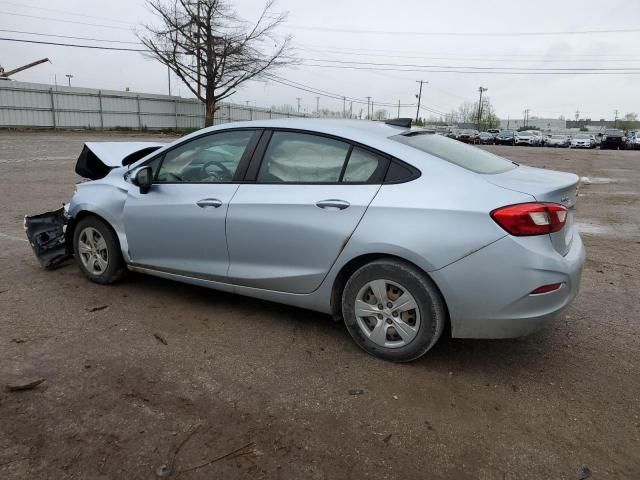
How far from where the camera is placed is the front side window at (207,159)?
12.8 ft

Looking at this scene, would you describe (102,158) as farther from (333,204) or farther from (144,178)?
(333,204)

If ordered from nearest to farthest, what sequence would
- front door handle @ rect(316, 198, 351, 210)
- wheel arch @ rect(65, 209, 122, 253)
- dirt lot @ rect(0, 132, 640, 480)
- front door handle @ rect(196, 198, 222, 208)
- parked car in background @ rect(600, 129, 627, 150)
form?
dirt lot @ rect(0, 132, 640, 480)
front door handle @ rect(316, 198, 351, 210)
front door handle @ rect(196, 198, 222, 208)
wheel arch @ rect(65, 209, 122, 253)
parked car in background @ rect(600, 129, 627, 150)

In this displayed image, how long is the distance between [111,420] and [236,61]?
33.5 metres

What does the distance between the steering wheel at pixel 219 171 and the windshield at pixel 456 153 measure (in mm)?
1291

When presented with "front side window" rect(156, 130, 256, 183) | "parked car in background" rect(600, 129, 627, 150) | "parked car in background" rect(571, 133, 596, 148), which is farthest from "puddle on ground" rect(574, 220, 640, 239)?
"parked car in background" rect(571, 133, 596, 148)

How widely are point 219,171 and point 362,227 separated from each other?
4.57ft

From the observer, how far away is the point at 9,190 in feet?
32.2

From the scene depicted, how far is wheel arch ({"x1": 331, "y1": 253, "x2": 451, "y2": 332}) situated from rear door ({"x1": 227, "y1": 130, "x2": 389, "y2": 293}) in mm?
105

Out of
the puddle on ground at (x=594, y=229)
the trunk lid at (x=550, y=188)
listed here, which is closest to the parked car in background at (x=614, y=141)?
the puddle on ground at (x=594, y=229)

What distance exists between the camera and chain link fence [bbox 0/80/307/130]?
3112cm

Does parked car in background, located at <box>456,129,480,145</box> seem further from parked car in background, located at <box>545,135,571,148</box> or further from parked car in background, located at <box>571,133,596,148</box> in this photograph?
parked car in background, located at <box>571,133,596,148</box>

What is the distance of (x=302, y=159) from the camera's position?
142 inches

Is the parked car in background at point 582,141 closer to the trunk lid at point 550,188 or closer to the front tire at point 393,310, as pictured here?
the trunk lid at point 550,188

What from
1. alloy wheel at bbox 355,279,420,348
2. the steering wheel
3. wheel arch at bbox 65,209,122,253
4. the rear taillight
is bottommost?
alloy wheel at bbox 355,279,420,348
